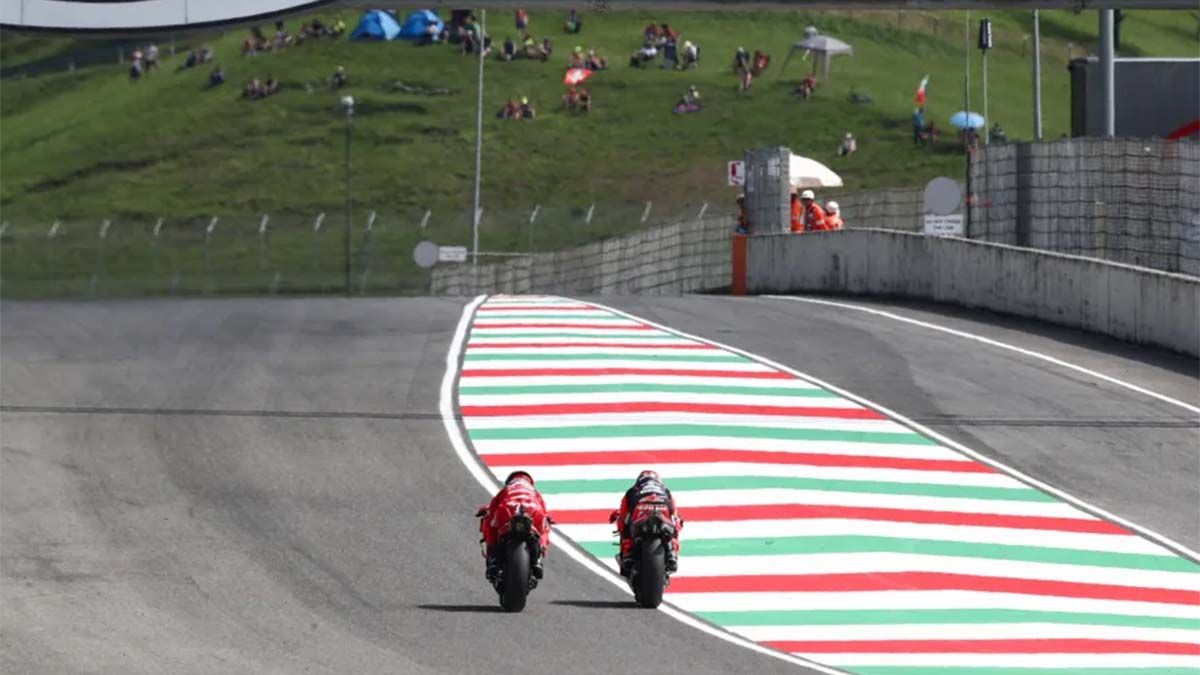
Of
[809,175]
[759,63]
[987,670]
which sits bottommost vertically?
[987,670]

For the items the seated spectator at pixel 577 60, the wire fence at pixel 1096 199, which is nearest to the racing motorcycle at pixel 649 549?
the wire fence at pixel 1096 199

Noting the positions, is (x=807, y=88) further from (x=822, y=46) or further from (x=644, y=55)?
(x=644, y=55)

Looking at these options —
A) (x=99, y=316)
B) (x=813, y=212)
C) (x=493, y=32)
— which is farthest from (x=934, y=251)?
(x=493, y=32)

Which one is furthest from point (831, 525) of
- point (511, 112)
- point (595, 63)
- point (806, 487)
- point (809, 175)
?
point (595, 63)

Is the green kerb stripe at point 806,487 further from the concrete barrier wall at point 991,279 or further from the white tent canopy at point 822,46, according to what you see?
the white tent canopy at point 822,46

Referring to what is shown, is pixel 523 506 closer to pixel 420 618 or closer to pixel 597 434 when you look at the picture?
pixel 420 618

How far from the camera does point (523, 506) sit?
46.2 ft

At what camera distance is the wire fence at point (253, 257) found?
6134 cm

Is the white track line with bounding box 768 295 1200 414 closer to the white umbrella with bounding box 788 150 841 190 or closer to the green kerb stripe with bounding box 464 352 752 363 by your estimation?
the green kerb stripe with bounding box 464 352 752 363

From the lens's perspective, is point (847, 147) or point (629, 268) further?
point (847, 147)

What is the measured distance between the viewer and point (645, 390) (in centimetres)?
2319

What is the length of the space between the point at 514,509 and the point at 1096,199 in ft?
60.7

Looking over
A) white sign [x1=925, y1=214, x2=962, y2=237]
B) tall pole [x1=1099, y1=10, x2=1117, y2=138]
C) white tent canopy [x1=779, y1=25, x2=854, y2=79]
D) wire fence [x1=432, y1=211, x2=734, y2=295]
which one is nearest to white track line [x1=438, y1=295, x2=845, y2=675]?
white sign [x1=925, y1=214, x2=962, y2=237]

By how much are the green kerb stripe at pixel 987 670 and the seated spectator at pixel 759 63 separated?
8553 cm
